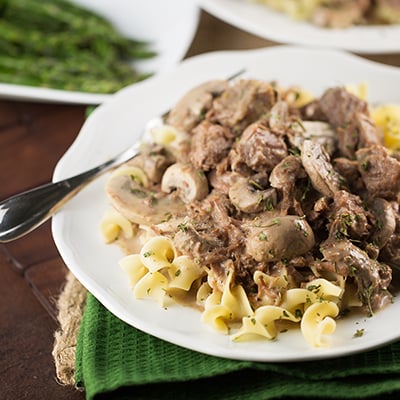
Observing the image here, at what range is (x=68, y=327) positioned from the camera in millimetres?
5426

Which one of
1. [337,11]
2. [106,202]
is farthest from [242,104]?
[337,11]

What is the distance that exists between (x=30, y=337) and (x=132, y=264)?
906mm

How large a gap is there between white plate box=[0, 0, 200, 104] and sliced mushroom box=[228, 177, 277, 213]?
9.78 ft

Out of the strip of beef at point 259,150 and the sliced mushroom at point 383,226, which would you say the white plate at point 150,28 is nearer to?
the strip of beef at point 259,150

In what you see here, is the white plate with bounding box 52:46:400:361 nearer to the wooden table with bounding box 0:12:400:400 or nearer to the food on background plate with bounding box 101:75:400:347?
the food on background plate with bounding box 101:75:400:347

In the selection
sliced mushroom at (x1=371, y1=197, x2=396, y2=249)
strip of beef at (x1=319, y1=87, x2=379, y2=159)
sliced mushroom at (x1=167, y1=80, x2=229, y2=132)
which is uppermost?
strip of beef at (x1=319, y1=87, x2=379, y2=159)

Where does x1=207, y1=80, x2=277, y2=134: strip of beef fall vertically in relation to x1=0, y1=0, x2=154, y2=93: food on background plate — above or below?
above

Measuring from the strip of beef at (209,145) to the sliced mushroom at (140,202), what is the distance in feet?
1.11

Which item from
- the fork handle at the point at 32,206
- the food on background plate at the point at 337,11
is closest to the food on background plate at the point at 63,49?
the food on background plate at the point at 337,11

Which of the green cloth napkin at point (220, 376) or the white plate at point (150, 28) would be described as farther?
the white plate at point (150, 28)

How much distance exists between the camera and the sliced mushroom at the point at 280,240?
497 cm

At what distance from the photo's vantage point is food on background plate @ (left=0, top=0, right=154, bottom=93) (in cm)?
845

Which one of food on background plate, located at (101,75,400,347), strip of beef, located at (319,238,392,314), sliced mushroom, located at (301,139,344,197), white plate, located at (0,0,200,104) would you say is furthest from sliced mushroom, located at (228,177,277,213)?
white plate, located at (0,0,200,104)

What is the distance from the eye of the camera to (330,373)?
4.64 metres
